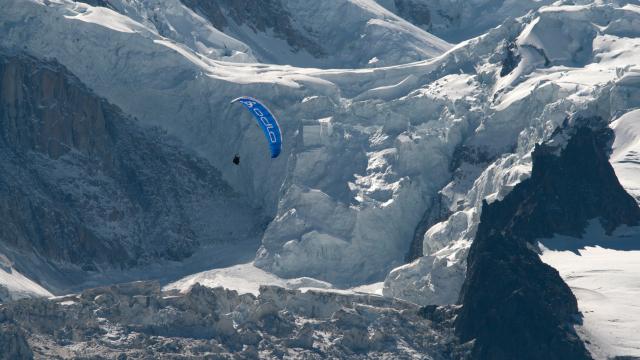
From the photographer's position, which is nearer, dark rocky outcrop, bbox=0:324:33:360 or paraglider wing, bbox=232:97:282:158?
dark rocky outcrop, bbox=0:324:33:360

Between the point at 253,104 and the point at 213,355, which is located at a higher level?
the point at 253,104

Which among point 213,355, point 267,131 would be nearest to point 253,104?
point 267,131

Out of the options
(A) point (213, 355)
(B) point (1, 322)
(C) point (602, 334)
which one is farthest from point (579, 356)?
(B) point (1, 322)

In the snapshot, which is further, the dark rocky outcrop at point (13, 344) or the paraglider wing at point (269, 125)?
the paraglider wing at point (269, 125)

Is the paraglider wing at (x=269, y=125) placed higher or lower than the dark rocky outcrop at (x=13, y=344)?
higher

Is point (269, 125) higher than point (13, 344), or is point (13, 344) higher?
point (269, 125)

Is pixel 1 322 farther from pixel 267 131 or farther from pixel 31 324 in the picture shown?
pixel 267 131

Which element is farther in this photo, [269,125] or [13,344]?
[269,125]

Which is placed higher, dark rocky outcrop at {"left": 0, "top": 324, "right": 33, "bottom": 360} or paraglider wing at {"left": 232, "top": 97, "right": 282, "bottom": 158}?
paraglider wing at {"left": 232, "top": 97, "right": 282, "bottom": 158}

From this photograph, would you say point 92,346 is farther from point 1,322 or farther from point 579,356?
point 579,356
